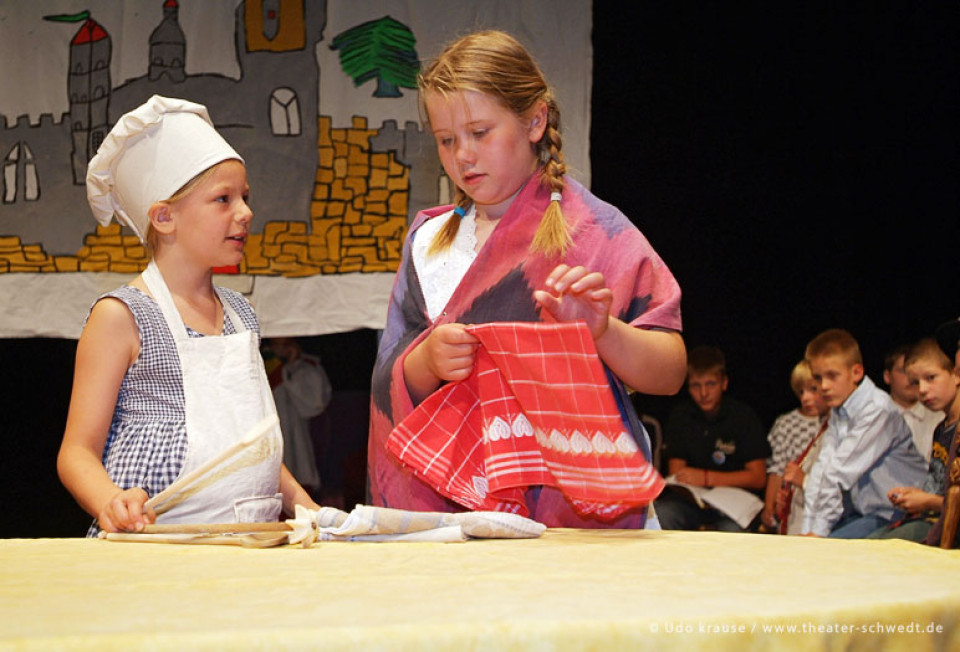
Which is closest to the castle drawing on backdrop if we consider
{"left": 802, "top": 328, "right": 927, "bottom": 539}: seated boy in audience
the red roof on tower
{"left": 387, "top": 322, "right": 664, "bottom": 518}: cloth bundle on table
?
the red roof on tower

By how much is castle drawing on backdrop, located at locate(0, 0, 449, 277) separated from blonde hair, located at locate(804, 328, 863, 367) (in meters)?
1.62

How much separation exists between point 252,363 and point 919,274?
13.0 ft

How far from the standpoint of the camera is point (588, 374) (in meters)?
1.26

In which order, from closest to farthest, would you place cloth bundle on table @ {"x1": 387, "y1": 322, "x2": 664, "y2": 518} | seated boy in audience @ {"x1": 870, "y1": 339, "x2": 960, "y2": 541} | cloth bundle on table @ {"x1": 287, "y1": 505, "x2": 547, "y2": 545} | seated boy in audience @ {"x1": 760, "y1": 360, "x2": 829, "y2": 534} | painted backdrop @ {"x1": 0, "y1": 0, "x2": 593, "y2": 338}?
1. cloth bundle on table @ {"x1": 287, "y1": 505, "x2": 547, "y2": 545}
2. cloth bundle on table @ {"x1": 387, "y1": 322, "x2": 664, "y2": 518}
3. seated boy in audience @ {"x1": 870, "y1": 339, "x2": 960, "y2": 541}
4. painted backdrop @ {"x1": 0, "y1": 0, "x2": 593, "y2": 338}
5. seated boy in audience @ {"x1": 760, "y1": 360, "x2": 829, "y2": 534}

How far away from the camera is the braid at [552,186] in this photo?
1.43 metres

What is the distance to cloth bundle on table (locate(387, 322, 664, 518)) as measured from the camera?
126 centimetres

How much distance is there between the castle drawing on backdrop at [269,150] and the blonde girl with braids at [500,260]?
6.52 ft

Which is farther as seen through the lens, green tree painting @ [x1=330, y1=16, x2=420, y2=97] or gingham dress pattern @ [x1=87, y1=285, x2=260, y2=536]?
green tree painting @ [x1=330, y1=16, x2=420, y2=97]

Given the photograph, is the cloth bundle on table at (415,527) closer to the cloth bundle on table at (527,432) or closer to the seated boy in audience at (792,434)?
the cloth bundle on table at (527,432)

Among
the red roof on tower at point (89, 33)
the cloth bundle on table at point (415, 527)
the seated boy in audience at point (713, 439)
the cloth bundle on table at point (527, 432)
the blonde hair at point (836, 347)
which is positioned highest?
the red roof on tower at point (89, 33)

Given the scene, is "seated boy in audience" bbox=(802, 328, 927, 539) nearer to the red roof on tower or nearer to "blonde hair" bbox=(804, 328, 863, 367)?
"blonde hair" bbox=(804, 328, 863, 367)

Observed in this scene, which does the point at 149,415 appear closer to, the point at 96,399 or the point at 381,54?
the point at 96,399

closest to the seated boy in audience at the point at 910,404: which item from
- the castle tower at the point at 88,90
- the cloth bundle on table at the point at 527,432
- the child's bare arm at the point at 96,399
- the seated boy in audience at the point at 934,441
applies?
the seated boy in audience at the point at 934,441

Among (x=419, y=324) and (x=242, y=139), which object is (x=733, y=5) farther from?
(x=419, y=324)
